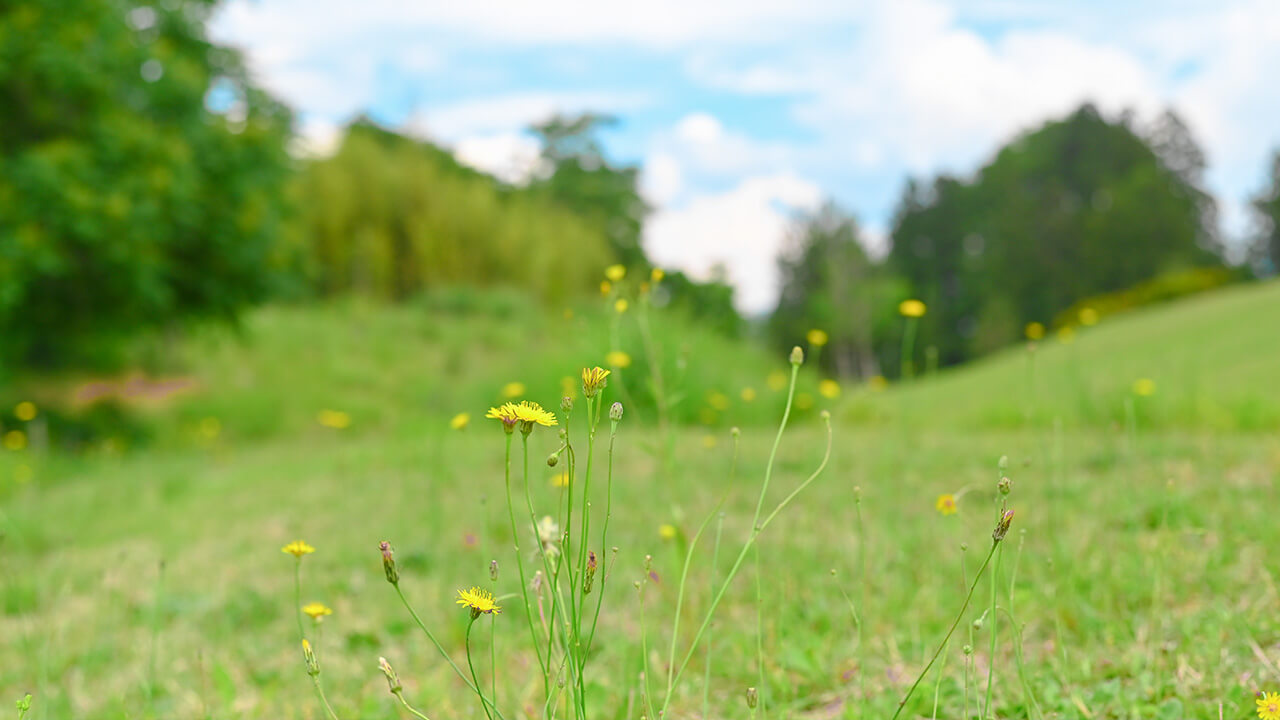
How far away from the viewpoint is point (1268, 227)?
28.9 metres

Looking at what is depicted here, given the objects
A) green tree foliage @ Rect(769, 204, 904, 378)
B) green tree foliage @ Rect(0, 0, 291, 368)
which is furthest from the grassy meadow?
green tree foliage @ Rect(769, 204, 904, 378)

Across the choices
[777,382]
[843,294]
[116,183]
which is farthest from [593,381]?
[843,294]

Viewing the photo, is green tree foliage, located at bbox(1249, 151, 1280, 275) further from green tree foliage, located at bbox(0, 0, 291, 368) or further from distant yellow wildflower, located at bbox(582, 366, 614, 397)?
distant yellow wildflower, located at bbox(582, 366, 614, 397)

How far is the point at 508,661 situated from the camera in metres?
1.96

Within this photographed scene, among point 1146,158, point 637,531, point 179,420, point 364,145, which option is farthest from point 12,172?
point 1146,158

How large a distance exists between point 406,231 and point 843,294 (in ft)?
41.6

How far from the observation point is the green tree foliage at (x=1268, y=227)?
1115 inches

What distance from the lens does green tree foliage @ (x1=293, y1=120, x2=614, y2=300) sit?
61.7 ft

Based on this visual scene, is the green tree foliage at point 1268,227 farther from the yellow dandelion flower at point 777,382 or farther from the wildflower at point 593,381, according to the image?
the wildflower at point 593,381

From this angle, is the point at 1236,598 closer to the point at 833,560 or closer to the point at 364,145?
the point at 833,560

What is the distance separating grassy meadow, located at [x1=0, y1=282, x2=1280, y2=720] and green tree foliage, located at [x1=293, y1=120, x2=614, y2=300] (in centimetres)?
1260

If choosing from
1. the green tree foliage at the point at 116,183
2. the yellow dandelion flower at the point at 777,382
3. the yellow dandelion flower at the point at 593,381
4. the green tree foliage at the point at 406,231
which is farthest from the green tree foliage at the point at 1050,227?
the yellow dandelion flower at the point at 593,381

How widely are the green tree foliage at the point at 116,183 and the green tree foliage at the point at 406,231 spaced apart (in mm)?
7411

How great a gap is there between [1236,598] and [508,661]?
1.51m
